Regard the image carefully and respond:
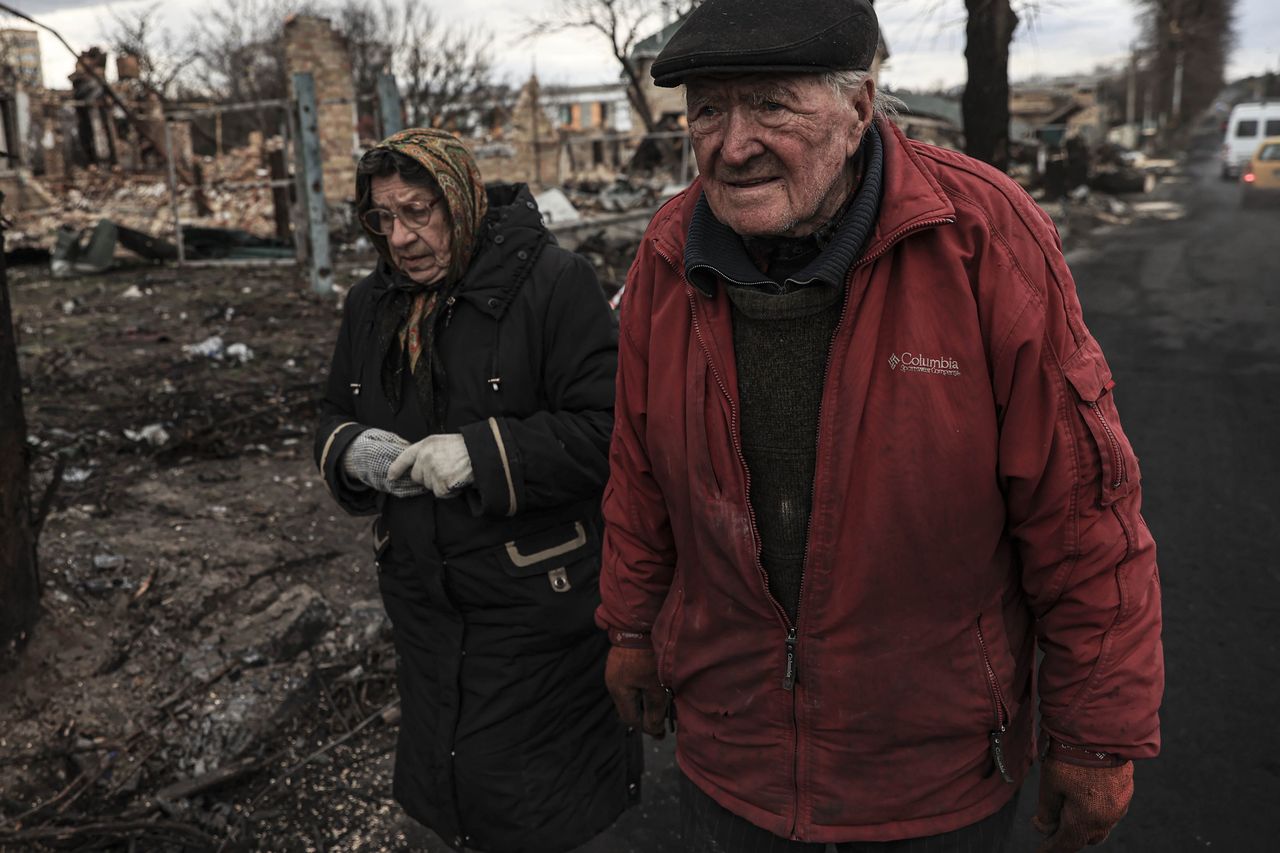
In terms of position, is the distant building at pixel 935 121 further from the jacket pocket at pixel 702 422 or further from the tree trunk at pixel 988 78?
the jacket pocket at pixel 702 422

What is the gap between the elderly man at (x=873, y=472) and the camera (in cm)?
157

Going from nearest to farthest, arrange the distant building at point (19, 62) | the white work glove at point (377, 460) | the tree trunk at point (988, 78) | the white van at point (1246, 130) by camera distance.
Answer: the white work glove at point (377, 460) < the tree trunk at point (988, 78) < the distant building at point (19, 62) < the white van at point (1246, 130)

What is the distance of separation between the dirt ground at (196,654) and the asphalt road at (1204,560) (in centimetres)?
107

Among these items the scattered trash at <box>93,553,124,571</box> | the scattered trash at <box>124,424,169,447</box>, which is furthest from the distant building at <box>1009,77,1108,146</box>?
the scattered trash at <box>93,553,124,571</box>

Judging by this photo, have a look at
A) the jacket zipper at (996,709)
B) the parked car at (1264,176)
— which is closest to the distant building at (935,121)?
the parked car at (1264,176)

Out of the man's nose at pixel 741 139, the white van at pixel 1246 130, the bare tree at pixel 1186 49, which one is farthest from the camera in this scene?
the bare tree at pixel 1186 49

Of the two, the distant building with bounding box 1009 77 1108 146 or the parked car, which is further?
the distant building with bounding box 1009 77 1108 146

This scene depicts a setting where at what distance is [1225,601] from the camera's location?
4441 millimetres

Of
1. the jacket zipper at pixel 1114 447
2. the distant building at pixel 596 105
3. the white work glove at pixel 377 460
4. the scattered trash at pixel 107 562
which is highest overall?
the distant building at pixel 596 105

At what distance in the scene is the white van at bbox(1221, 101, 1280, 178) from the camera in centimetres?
3158

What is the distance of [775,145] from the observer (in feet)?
5.37

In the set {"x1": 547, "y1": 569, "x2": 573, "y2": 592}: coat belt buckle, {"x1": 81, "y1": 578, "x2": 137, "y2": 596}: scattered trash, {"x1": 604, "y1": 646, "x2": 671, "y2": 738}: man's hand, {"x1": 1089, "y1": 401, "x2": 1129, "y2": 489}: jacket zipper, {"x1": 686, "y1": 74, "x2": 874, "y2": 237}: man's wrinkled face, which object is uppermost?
{"x1": 686, "y1": 74, "x2": 874, "y2": 237}: man's wrinkled face

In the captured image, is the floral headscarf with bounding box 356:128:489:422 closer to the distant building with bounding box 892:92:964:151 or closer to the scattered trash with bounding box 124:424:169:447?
the scattered trash with bounding box 124:424:169:447

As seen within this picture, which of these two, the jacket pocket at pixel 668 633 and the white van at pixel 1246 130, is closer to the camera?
the jacket pocket at pixel 668 633
